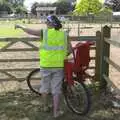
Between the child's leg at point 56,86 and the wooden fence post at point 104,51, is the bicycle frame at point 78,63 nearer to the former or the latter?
the child's leg at point 56,86

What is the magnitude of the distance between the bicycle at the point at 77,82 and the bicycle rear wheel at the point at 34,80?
1.26 meters

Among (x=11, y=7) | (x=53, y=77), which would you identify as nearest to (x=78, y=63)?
(x=53, y=77)

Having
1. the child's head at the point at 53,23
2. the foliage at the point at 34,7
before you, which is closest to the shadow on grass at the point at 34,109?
the child's head at the point at 53,23

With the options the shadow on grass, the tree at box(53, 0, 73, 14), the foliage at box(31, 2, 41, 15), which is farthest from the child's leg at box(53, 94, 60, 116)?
the foliage at box(31, 2, 41, 15)

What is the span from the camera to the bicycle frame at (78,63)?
7.40 m

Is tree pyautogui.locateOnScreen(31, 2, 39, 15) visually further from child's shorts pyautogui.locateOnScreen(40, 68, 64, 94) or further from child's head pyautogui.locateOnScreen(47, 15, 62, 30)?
child's head pyautogui.locateOnScreen(47, 15, 62, 30)

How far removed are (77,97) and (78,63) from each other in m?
0.72

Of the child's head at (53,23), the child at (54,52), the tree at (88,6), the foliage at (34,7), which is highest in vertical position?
the child's head at (53,23)

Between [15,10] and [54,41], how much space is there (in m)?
161

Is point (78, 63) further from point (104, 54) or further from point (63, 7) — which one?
point (63, 7)

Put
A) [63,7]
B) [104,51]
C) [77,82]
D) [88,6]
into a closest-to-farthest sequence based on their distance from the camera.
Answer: [77,82] < [104,51] < [88,6] < [63,7]

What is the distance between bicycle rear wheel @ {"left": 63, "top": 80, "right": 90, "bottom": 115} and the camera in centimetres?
733

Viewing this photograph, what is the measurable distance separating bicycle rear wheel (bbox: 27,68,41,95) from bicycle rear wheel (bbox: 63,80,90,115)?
1479 millimetres

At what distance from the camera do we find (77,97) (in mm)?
7520
